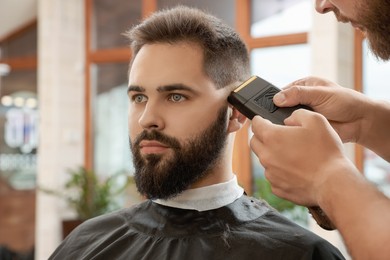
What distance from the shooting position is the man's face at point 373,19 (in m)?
1.02

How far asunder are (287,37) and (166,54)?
151 inches

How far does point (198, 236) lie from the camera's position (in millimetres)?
1583

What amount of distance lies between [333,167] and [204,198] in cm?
73

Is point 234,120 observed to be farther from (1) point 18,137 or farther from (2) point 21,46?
(2) point 21,46

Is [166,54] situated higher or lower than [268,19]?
lower

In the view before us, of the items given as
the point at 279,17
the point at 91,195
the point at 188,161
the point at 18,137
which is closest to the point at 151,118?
the point at 188,161

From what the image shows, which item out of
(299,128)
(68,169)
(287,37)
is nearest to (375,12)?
(299,128)

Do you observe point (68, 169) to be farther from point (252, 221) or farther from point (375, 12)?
point (375, 12)

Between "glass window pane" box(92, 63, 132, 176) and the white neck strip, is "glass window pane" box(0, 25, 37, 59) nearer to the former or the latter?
"glass window pane" box(92, 63, 132, 176)

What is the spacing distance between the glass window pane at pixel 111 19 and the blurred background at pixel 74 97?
13 millimetres

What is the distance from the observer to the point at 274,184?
1.06 meters

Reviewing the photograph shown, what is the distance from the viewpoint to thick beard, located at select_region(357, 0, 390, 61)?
3.32ft

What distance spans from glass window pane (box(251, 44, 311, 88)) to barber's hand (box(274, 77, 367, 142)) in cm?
365

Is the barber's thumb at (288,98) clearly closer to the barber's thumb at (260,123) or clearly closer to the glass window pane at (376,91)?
the barber's thumb at (260,123)
